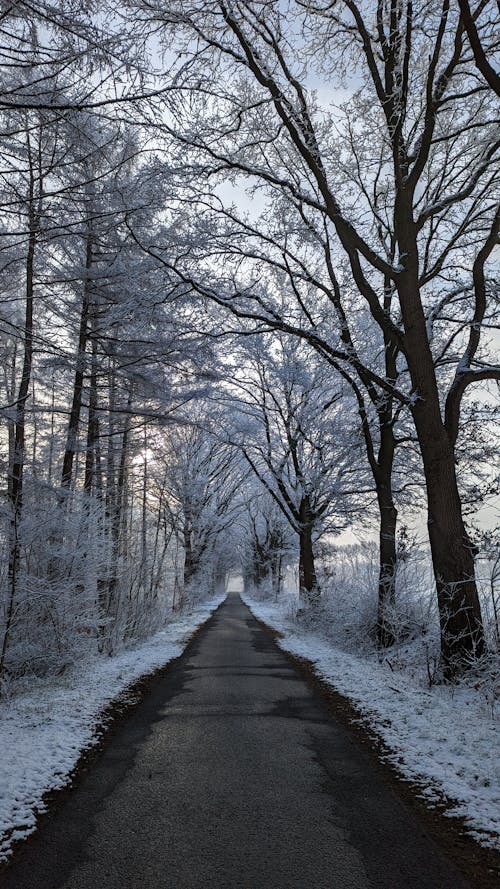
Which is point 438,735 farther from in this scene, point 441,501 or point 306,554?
point 306,554

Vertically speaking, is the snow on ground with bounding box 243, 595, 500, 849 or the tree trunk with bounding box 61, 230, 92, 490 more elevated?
the tree trunk with bounding box 61, 230, 92, 490

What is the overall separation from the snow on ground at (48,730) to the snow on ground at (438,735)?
2735 millimetres

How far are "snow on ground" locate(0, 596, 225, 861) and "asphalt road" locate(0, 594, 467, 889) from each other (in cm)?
23

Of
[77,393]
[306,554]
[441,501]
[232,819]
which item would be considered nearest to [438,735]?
[232,819]

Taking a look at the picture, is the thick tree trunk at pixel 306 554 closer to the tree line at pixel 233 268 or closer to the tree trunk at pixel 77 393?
the tree line at pixel 233 268

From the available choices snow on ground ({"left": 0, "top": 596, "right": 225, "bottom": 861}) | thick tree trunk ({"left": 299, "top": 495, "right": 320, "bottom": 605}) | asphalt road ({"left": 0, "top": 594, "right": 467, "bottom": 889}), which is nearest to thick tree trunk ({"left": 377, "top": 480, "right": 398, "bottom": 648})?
snow on ground ({"left": 0, "top": 596, "right": 225, "bottom": 861})

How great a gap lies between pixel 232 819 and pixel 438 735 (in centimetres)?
249

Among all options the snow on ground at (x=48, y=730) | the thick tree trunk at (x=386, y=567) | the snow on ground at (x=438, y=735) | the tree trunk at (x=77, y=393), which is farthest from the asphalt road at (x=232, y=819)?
the tree trunk at (x=77, y=393)

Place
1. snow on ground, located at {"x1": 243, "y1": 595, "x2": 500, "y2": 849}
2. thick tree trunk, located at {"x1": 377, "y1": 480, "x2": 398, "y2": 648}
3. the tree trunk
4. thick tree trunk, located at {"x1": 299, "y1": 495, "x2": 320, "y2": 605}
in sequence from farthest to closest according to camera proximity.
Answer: thick tree trunk, located at {"x1": 299, "y1": 495, "x2": 320, "y2": 605} < the tree trunk < thick tree trunk, located at {"x1": 377, "y1": 480, "x2": 398, "y2": 648} < snow on ground, located at {"x1": 243, "y1": 595, "x2": 500, "y2": 849}

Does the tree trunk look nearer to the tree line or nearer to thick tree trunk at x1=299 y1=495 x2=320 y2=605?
the tree line

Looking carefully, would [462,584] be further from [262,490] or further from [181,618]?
[262,490]

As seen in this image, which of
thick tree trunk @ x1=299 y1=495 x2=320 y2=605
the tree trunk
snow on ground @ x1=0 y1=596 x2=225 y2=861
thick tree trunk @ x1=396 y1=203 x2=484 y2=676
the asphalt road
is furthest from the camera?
thick tree trunk @ x1=299 y1=495 x2=320 y2=605

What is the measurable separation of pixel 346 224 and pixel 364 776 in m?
7.39

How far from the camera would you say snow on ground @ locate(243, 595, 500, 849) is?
3660 millimetres
